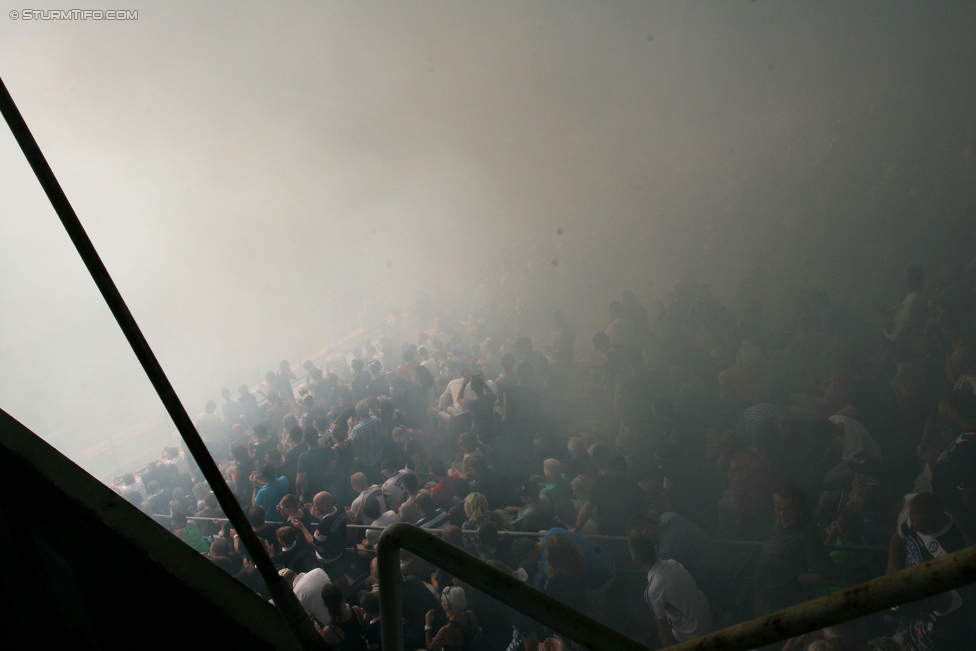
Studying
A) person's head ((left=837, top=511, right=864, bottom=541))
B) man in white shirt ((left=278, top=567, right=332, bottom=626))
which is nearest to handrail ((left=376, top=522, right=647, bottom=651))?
man in white shirt ((left=278, top=567, right=332, bottom=626))

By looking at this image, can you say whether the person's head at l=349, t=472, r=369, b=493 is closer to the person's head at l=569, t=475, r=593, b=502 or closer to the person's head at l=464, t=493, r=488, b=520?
the person's head at l=464, t=493, r=488, b=520

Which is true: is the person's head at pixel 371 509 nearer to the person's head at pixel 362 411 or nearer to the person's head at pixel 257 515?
the person's head at pixel 257 515

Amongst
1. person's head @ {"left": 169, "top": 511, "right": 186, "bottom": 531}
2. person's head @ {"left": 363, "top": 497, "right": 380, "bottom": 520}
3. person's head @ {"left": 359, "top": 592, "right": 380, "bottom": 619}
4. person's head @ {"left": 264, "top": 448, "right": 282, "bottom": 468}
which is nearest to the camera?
person's head @ {"left": 359, "top": 592, "right": 380, "bottom": 619}

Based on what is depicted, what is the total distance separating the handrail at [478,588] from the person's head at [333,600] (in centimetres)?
190

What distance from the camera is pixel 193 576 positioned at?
952mm

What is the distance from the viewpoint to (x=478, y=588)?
679 millimetres

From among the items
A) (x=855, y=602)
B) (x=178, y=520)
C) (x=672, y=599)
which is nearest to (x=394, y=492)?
(x=672, y=599)

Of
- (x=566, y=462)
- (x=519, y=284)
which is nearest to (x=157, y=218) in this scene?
(x=519, y=284)

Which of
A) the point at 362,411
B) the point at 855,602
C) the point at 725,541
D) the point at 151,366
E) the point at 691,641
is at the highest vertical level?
the point at 151,366

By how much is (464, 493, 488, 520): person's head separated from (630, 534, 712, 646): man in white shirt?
3.25 feet

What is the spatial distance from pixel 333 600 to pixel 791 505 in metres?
2.02

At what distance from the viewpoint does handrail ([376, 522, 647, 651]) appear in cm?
66

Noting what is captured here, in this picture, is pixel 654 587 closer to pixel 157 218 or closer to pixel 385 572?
pixel 385 572

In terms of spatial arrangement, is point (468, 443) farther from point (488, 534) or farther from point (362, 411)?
point (488, 534)
